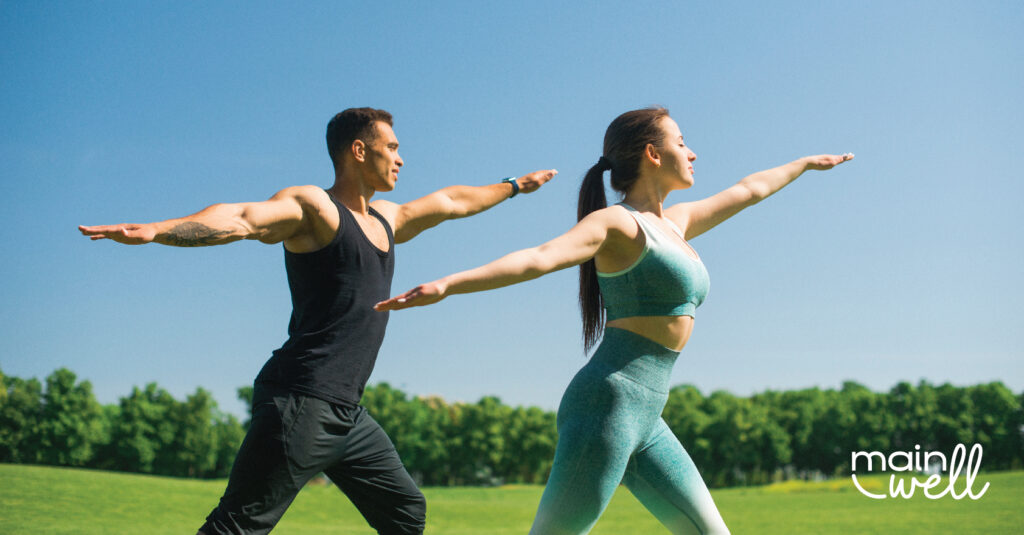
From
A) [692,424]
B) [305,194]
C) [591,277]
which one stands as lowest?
[692,424]

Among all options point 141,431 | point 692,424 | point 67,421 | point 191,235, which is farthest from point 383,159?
point 692,424

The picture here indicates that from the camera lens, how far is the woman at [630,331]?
3.82 meters

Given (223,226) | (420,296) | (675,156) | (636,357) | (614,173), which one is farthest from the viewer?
(614,173)

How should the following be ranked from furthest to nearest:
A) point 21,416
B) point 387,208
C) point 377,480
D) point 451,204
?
point 21,416 < point 451,204 < point 387,208 < point 377,480

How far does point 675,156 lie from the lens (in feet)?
14.8

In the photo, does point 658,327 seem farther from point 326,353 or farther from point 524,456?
point 524,456

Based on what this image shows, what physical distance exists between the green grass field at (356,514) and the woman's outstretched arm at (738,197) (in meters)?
17.2

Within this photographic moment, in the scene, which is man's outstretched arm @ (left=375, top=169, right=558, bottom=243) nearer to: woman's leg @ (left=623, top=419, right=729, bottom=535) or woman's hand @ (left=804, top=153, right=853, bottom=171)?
woman's hand @ (left=804, top=153, right=853, bottom=171)

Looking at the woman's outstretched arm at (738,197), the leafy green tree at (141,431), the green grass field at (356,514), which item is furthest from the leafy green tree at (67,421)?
the woman's outstretched arm at (738,197)

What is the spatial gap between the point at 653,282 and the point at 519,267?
1.02 meters

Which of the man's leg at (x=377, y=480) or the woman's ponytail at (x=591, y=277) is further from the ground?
the woman's ponytail at (x=591, y=277)

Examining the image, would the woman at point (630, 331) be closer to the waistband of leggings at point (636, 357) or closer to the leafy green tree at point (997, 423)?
the waistband of leggings at point (636, 357)

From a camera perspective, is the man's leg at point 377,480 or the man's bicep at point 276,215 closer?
the man's bicep at point 276,215

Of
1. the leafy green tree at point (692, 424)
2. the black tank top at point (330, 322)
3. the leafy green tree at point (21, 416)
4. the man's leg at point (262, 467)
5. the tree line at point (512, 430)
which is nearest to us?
the man's leg at point (262, 467)
